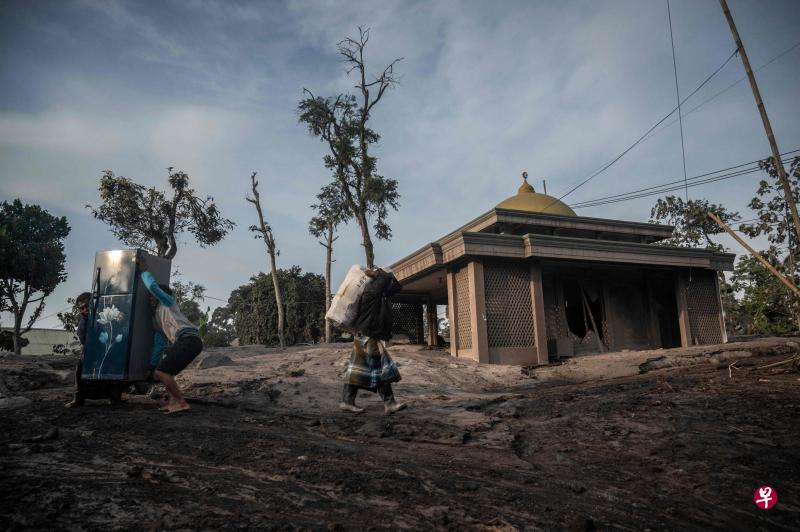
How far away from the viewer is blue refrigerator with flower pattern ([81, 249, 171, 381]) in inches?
190

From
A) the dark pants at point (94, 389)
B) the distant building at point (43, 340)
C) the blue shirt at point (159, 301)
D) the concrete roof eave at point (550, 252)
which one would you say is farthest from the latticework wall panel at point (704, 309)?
the distant building at point (43, 340)

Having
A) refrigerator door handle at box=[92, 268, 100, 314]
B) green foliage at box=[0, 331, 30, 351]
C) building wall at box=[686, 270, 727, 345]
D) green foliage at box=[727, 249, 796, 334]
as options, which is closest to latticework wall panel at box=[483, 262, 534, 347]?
building wall at box=[686, 270, 727, 345]

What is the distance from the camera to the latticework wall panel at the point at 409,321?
56.5 feet

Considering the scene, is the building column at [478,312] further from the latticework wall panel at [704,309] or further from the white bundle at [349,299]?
the latticework wall panel at [704,309]

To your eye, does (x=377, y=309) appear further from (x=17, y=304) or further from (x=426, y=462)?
(x=17, y=304)

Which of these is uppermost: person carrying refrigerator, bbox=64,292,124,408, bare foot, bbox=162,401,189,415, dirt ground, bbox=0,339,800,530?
person carrying refrigerator, bbox=64,292,124,408

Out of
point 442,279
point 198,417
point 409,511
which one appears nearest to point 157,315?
point 198,417

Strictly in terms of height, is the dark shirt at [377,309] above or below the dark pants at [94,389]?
above

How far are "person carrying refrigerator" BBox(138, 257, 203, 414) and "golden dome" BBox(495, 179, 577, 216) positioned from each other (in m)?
12.9

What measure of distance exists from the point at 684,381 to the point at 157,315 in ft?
21.0

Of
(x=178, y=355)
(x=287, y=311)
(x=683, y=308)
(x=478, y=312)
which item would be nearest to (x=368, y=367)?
(x=178, y=355)

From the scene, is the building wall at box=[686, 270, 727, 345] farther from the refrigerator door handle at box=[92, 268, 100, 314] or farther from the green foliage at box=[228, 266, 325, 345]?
the green foliage at box=[228, 266, 325, 345]

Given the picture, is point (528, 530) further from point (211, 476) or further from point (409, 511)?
point (211, 476)

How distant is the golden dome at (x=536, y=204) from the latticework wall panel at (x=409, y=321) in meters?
5.18
